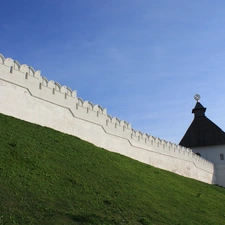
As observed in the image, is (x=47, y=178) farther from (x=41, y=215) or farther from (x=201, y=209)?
(x=201, y=209)

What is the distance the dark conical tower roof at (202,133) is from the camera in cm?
4191

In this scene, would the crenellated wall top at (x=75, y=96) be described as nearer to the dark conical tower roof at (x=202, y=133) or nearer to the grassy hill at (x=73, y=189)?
the grassy hill at (x=73, y=189)

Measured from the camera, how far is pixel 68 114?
18.9 m

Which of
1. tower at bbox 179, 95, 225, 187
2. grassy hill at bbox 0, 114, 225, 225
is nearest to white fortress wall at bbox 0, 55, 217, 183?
grassy hill at bbox 0, 114, 225, 225

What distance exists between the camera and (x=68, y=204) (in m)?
9.20

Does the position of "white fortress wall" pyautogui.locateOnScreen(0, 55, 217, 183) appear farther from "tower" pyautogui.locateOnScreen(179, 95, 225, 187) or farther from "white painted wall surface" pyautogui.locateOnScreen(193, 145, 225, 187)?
"tower" pyautogui.locateOnScreen(179, 95, 225, 187)

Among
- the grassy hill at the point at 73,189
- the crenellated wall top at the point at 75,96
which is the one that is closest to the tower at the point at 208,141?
the crenellated wall top at the point at 75,96

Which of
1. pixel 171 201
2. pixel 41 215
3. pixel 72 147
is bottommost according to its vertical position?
pixel 41 215

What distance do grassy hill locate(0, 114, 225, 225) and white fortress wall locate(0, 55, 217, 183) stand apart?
117cm

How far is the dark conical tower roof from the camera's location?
137 feet

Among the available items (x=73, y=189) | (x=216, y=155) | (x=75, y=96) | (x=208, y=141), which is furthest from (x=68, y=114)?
(x=208, y=141)

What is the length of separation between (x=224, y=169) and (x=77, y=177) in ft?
100

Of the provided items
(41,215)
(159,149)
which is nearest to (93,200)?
(41,215)

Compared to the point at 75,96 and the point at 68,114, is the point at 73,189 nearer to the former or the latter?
the point at 68,114
